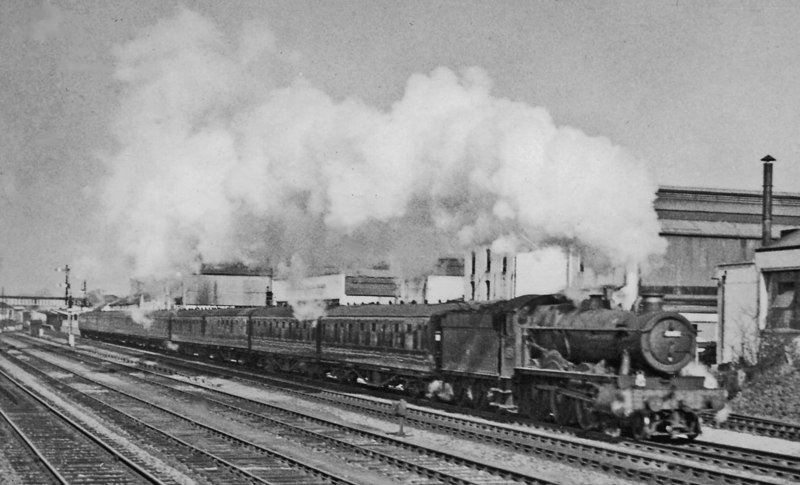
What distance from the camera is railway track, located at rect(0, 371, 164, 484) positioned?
13.7 metres

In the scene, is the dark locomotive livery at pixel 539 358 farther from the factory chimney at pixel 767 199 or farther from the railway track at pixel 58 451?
the factory chimney at pixel 767 199

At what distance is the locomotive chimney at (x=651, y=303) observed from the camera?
1677cm

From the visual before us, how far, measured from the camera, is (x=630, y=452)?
1535 centimetres

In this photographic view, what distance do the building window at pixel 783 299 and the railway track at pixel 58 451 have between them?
1962 cm

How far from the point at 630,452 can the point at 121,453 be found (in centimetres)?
871

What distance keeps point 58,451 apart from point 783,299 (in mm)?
20881

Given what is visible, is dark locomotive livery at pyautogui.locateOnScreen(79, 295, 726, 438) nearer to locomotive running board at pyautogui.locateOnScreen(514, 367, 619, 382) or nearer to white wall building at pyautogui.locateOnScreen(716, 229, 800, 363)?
locomotive running board at pyautogui.locateOnScreen(514, 367, 619, 382)

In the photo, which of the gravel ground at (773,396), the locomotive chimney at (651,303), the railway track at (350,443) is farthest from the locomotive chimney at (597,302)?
the gravel ground at (773,396)

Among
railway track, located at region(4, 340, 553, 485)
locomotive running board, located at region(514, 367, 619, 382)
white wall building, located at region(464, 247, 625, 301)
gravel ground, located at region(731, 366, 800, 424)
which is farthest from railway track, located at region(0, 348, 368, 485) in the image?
white wall building, located at region(464, 247, 625, 301)

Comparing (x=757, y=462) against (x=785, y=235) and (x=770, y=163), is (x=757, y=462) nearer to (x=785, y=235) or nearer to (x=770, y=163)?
(x=785, y=235)

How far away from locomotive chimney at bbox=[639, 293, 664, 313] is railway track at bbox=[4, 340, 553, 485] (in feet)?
15.7

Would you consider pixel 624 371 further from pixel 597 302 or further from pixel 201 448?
→ pixel 201 448

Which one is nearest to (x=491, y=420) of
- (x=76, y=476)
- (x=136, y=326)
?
(x=76, y=476)

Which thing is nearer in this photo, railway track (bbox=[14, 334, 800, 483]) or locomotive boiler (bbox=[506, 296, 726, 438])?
railway track (bbox=[14, 334, 800, 483])
